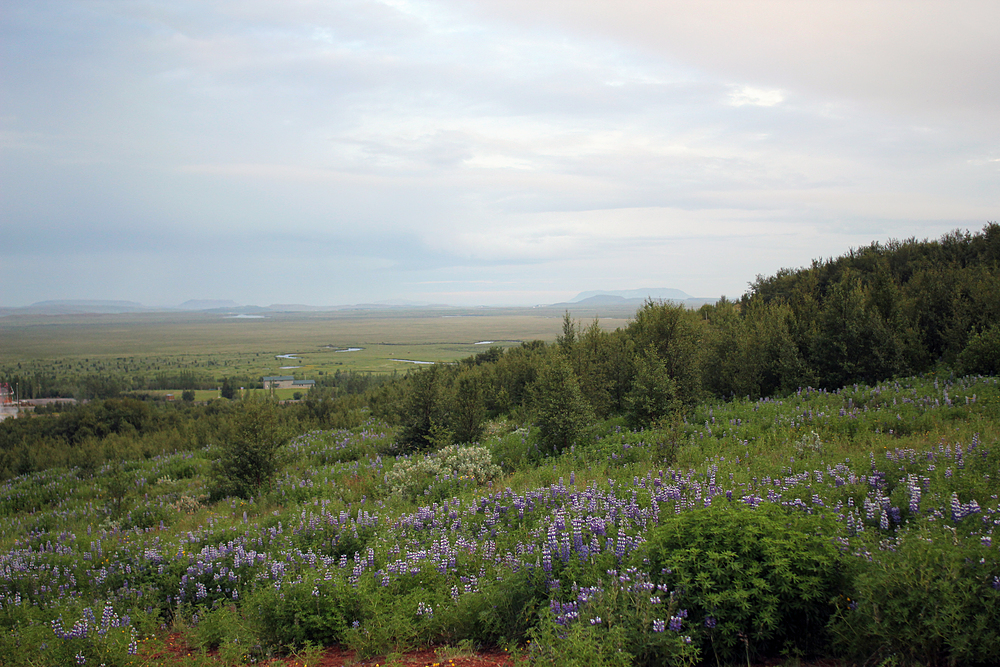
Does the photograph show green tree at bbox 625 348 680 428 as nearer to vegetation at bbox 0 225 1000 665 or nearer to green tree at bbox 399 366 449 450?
vegetation at bbox 0 225 1000 665

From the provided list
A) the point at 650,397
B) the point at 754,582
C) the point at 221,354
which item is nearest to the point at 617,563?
the point at 754,582

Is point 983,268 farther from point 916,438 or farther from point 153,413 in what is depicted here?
point 153,413

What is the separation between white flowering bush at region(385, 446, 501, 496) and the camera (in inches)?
424

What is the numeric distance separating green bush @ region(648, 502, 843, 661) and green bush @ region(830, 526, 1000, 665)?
0.24 m

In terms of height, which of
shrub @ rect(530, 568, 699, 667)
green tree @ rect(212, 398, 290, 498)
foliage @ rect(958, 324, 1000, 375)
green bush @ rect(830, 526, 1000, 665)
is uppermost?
foliage @ rect(958, 324, 1000, 375)

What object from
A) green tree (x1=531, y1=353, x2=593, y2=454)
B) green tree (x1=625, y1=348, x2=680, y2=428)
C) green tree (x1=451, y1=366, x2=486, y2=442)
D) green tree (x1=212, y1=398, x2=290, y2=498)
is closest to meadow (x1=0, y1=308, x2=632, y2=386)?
green tree (x1=451, y1=366, x2=486, y2=442)

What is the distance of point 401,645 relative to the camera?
468 cm

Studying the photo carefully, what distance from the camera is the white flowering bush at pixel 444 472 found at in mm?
10758

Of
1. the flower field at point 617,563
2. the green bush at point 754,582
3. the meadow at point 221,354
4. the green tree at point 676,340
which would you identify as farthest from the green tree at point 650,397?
the meadow at point 221,354

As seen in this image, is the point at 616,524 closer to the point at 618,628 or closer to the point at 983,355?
the point at 618,628

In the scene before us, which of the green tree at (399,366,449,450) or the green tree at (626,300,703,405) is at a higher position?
the green tree at (626,300,703,405)

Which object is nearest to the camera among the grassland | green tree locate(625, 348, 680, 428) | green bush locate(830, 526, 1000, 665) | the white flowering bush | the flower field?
green bush locate(830, 526, 1000, 665)

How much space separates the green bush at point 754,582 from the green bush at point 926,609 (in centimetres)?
24

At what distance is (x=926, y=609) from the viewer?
3438 millimetres
